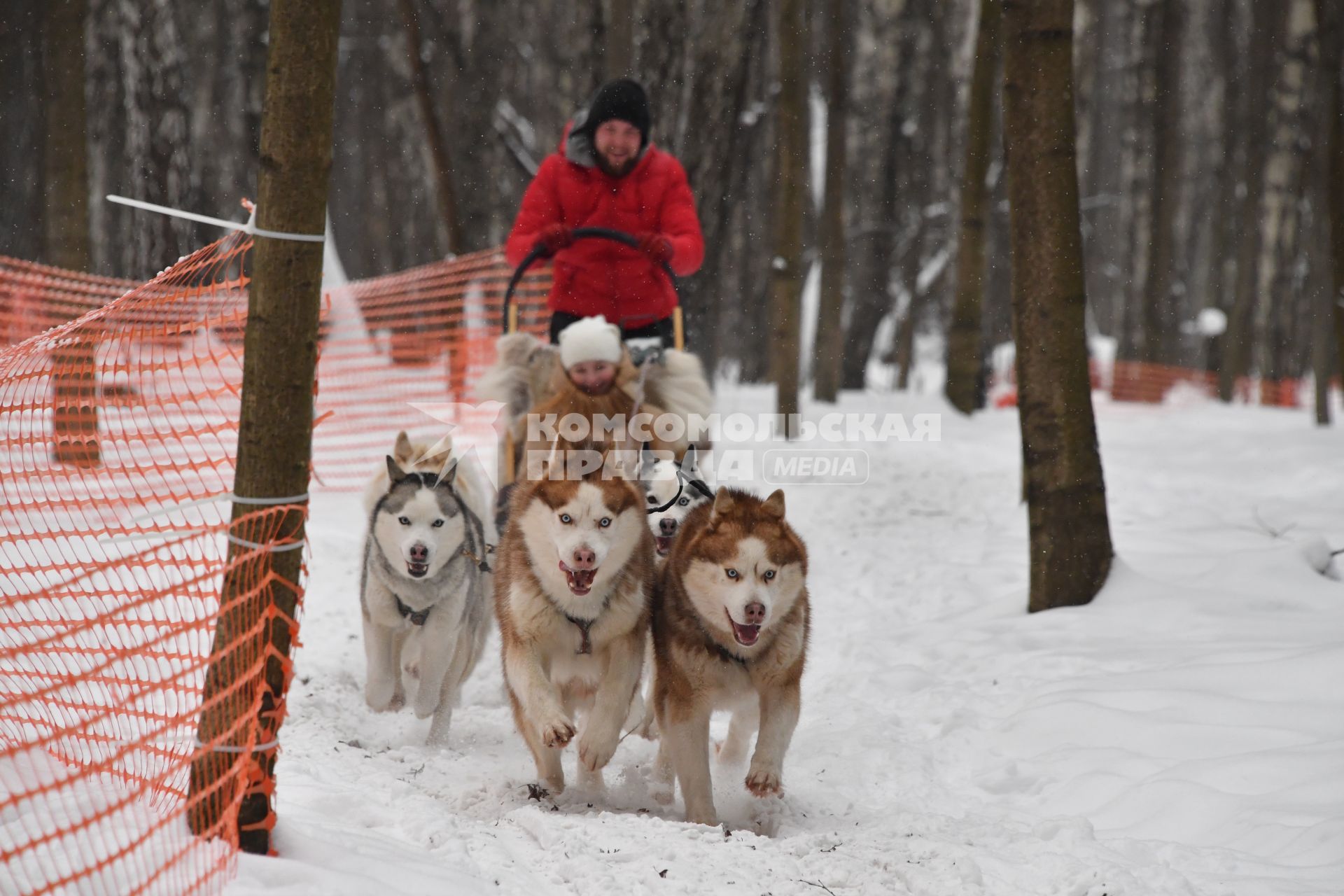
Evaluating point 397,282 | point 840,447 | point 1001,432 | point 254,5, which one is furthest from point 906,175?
point 254,5

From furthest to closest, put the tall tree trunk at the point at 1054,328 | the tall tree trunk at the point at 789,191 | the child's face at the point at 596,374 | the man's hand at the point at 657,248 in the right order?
the tall tree trunk at the point at 789,191, the man's hand at the point at 657,248, the tall tree trunk at the point at 1054,328, the child's face at the point at 596,374

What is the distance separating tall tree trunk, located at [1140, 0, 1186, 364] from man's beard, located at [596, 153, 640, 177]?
12.9m

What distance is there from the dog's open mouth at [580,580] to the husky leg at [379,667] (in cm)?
146

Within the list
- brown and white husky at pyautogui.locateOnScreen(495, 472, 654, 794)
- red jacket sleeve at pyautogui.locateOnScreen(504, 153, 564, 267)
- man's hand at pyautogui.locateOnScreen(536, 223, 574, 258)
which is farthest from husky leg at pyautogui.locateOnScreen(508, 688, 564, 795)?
red jacket sleeve at pyautogui.locateOnScreen(504, 153, 564, 267)

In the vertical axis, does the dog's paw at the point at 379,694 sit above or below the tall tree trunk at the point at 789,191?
below

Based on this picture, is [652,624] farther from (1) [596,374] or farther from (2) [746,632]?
(1) [596,374]

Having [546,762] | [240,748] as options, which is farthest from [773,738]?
[240,748]

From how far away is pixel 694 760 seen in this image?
3682mm

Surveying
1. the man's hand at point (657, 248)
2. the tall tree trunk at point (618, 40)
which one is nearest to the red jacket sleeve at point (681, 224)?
the man's hand at point (657, 248)

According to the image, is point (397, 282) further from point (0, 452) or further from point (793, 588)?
point (793, 588)

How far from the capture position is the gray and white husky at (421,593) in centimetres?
466

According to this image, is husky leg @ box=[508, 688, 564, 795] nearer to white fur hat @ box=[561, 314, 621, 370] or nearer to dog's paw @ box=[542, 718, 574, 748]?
dog's paw @ box=[542, 718, 574, 748]

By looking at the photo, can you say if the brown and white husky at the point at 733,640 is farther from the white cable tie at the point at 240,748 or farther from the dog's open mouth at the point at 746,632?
the white cable tie at the point at 240,748

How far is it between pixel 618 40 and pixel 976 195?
14.0 feet
